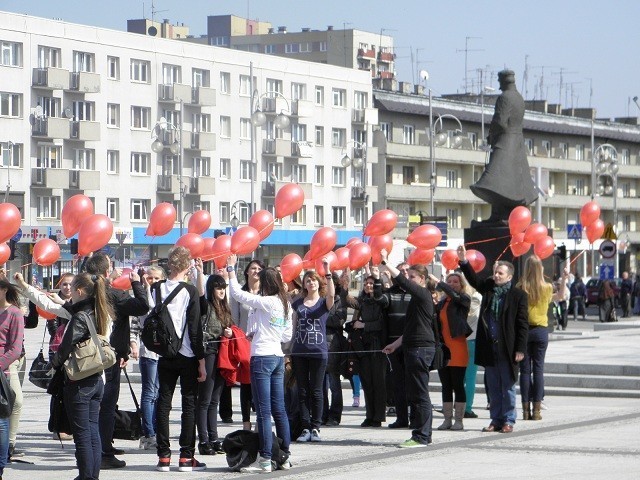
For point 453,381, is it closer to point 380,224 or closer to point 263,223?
point 263,223

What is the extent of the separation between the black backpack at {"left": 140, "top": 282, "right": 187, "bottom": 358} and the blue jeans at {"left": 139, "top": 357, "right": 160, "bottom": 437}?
1.93 metres

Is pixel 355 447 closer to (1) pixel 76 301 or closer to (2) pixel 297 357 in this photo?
(2) pixel 297 357

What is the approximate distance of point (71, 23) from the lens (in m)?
74.6

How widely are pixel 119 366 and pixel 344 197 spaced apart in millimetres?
80573

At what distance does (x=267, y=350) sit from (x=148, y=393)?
2.03 metres

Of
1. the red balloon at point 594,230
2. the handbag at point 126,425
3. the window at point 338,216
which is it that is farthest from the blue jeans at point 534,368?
the window at point 338,216

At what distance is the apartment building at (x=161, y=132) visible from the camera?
240ft

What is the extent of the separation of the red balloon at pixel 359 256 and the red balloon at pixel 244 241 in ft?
7.21

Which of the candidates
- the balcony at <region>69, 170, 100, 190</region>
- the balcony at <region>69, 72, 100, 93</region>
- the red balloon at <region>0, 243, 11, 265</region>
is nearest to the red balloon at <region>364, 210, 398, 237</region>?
the red balloon at <region>0, 243, 11, 265</region>

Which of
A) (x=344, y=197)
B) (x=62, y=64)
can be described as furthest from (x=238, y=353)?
(x=344, y=197)

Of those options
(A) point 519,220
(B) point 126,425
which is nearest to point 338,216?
(A) point 519,220

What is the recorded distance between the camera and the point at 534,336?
1736 cm

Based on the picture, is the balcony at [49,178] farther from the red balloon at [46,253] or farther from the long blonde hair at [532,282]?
the long blonde hair at [532,282]

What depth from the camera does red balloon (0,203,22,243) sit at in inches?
610
